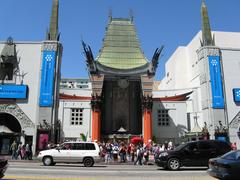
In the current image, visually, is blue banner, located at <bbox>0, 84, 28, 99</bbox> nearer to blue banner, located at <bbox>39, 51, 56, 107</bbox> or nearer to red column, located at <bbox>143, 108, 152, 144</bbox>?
blue banner, located at <bbox>39, 51, 56, 107</bbox>

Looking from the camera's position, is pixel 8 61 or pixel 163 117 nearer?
pixel 8 61

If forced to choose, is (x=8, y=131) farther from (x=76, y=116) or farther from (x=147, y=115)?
(x=147, y=115)

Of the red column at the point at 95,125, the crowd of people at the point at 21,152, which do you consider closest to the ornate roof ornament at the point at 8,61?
the crowd of people at the point at 21,152

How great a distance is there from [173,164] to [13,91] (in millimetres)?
20009

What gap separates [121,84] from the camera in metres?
45.0

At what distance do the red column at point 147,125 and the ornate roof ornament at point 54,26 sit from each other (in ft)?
55.4

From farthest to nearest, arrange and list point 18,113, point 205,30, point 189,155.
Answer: point 205,30 < point 18,113 < point 189,155

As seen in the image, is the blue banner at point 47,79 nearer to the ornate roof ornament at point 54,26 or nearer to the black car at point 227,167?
the ornate roof ornament at point 54,26

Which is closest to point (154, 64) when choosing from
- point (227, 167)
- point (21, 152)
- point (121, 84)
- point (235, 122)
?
point (121, 84)

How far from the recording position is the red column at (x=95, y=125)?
135ft

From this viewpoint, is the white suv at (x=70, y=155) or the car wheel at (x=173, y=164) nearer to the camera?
the car wheel at (x=173, y=164)

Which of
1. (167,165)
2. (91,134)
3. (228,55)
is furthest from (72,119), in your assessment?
(167,165)

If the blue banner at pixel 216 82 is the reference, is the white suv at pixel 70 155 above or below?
below

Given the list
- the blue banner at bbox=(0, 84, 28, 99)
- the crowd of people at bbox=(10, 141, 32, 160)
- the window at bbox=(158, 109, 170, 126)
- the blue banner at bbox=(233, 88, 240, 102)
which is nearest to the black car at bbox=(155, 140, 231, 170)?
the crowd of people at bbox=(10, 141, 32, 160)
